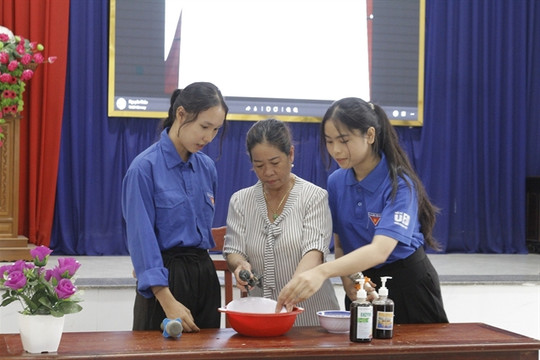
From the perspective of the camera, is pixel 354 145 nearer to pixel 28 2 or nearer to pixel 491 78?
pixel 28 2

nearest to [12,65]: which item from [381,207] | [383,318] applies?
[381,207]

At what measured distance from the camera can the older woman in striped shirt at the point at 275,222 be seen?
2174 millimetres

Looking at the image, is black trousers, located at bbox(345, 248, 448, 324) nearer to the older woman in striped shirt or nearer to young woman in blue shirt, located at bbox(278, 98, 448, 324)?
young woman in blue shirt, located at bbox(278, 98, 448, 324)

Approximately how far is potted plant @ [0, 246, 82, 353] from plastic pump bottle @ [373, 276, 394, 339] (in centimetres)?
73

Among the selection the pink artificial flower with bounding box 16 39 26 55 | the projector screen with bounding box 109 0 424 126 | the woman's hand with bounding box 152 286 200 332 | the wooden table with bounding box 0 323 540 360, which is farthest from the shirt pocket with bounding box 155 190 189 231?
the projector screen with bounding box 109 0 424 126

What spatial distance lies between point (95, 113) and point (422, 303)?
10.8 ft

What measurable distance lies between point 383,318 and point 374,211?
376 millimetres

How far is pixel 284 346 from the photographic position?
1.77m

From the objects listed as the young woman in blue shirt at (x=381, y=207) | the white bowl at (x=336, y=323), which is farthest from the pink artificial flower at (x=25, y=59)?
the white bowl at (x=336, y=323)

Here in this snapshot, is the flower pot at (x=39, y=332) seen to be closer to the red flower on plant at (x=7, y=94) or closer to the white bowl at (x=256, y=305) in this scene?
the white bowl at (x=256, y=305)

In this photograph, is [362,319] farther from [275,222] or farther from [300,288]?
[275,222]

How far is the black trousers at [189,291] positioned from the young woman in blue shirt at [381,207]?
40 centimetres

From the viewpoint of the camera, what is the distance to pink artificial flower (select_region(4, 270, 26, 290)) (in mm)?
1658

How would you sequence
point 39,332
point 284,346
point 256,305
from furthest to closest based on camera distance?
1. point 256,305
2. point 284,346
3. point 39,332
